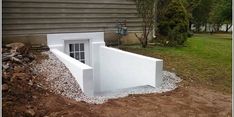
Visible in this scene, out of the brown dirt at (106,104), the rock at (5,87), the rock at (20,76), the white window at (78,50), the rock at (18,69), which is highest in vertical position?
the white window at (78,50)

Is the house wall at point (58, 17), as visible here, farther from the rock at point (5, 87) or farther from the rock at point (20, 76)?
the rock at point (5, 87)

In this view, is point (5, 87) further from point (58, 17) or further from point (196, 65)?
point (196, 65)

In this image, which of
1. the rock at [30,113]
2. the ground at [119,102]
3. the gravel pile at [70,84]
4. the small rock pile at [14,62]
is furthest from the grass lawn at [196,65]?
the rock at [30,113]

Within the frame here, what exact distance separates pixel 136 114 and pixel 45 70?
110 inches

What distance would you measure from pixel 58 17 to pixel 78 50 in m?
1.13

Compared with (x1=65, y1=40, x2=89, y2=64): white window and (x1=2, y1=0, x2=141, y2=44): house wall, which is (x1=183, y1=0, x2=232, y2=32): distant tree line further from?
(x1=65, y1=40, x2=89, y2=64): white window

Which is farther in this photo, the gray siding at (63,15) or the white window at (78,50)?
the white window at (78,50)

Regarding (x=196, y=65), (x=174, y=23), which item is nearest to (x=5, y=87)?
(x=196, y=65)

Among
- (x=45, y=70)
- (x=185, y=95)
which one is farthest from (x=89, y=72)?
(x=185, y=95)

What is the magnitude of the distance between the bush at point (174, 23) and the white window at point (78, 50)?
125 inches

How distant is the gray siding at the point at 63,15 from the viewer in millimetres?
9180

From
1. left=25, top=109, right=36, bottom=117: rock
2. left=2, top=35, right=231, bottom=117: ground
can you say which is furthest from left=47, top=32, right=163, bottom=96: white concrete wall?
left=25, top=109, right=36, bottom=117: rock

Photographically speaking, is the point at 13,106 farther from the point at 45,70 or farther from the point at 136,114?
the point at 45,70

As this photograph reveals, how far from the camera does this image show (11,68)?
648 cm
